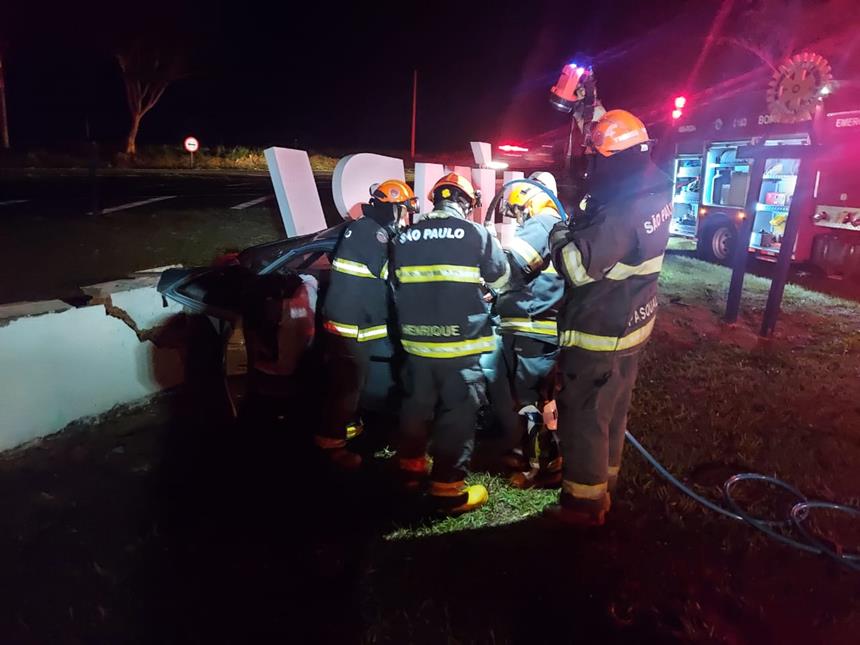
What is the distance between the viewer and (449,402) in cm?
359

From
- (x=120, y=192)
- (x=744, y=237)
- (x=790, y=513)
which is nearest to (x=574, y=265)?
(x=790, y=513)

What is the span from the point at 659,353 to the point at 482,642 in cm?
438

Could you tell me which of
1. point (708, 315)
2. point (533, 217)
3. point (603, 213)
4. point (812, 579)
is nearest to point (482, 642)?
point (812, 579)

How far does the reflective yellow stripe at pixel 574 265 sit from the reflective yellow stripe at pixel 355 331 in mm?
1312

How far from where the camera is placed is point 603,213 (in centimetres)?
318

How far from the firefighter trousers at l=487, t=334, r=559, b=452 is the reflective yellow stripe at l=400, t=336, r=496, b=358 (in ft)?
1.21

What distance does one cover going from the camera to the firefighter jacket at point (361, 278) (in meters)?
3.81

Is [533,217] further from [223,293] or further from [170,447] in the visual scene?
[170,447]

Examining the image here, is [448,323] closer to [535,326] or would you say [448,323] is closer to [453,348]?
[453,348]

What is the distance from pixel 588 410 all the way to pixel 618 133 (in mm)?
1475

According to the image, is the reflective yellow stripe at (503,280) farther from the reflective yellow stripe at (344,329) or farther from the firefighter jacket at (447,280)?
the reflective yellow stripe at (344,329)

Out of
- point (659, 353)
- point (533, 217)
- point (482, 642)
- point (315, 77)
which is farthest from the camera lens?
point (315, 77)

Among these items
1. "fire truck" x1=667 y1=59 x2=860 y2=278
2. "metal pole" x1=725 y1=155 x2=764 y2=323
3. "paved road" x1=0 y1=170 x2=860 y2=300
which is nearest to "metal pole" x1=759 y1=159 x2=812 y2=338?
"fire truck" x1=667 y1=59 x2=860 y2=278

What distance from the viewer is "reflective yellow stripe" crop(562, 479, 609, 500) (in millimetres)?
3361
